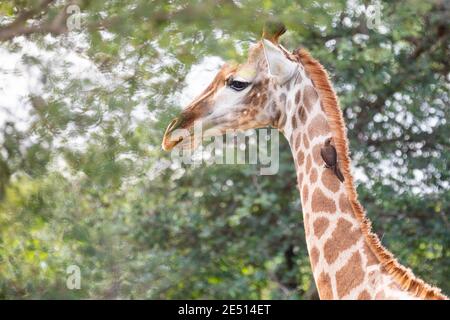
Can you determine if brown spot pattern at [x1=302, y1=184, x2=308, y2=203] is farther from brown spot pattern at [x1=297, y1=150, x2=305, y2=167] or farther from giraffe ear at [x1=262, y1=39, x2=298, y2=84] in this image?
giraffe ear at [x1=262, y1=39, x2=298, y2=84]

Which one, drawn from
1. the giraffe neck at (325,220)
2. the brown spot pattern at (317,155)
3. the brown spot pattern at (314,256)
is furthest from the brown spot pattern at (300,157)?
the brown spot pattern at (314,256)

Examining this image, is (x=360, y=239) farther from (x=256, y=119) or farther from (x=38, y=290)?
(x=38, y=290)

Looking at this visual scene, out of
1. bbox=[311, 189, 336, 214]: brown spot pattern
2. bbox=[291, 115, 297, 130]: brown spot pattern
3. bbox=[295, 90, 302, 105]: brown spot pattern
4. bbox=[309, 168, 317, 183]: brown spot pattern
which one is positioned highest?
bbox=[295, 90, 302, 105]: brown spot pattern

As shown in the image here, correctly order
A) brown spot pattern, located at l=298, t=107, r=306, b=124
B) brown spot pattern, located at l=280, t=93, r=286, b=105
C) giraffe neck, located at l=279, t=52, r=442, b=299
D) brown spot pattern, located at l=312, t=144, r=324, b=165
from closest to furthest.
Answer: giraffe neck, located at l=279, t=52, r=442, b=299
brown spot pattern, located at l=312, t=144, r=324, b=165
brown spot pattern, located at l=298, t=107, r=306, b=124
brown spot pattern, located at l=280, t=93, r=286, b=105

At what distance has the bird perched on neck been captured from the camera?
347 cm

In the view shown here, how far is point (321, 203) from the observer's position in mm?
3531

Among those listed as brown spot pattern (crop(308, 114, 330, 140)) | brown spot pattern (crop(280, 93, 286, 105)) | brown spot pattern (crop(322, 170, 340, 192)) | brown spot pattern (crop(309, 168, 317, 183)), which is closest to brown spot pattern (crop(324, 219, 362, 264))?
brown spot pattern (crop(322, 170, 340, 192))

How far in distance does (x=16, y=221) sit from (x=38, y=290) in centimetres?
228

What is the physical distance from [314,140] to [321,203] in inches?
10.8

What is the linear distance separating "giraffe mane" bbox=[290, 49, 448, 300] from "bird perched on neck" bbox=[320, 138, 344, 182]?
2 centimetres

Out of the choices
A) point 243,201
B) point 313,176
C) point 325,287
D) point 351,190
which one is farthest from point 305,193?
point 243,201

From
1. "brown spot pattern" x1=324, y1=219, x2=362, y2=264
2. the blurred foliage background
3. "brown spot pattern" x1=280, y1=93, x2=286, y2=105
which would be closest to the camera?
"brown spot pattern" x1=324, y1=219, x2=362, y2=264

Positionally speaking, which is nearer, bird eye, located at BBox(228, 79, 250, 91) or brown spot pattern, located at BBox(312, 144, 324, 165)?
brown spot pattern, located at BBox(312, 144, 324, 165)
